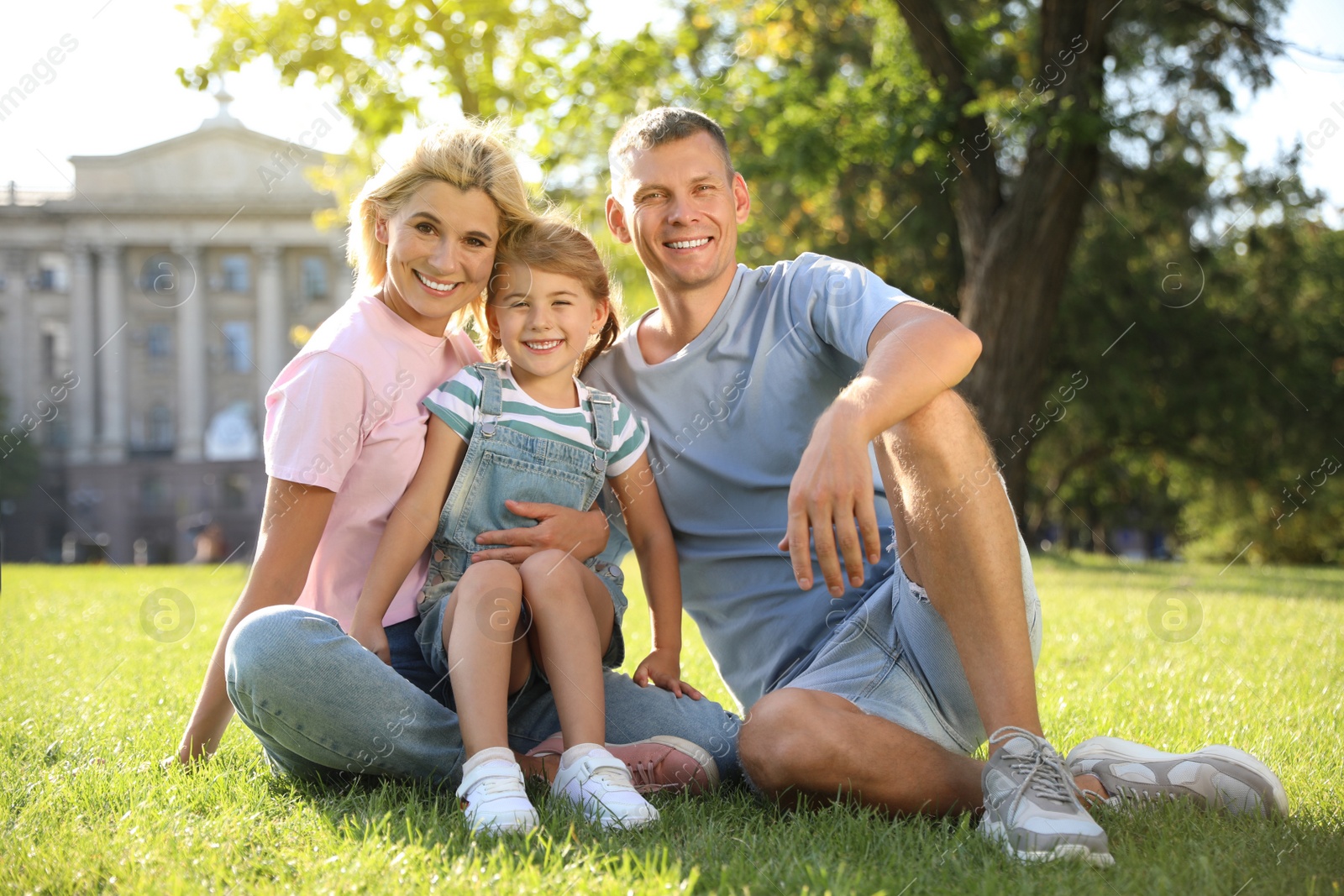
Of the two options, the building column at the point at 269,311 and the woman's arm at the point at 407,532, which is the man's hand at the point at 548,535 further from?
the building column at the point at 269,311

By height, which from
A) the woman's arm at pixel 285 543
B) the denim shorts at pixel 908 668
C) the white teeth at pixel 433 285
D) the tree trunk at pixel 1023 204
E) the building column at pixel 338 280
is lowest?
the denim shorts at pixel 908 668

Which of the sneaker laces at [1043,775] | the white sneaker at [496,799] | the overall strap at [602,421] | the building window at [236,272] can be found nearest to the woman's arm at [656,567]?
the overall strap at [602,421]

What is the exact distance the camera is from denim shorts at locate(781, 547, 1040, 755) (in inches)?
94.1

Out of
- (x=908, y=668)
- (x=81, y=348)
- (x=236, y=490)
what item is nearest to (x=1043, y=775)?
(x=908, y=668)

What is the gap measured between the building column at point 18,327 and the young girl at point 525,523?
54044 millimetres

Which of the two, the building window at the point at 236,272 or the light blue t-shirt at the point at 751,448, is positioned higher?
the building window at the point at 236,272

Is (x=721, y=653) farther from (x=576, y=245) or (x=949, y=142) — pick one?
(x=949, y=142)

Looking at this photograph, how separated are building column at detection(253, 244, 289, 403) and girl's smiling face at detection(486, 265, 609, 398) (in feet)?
161

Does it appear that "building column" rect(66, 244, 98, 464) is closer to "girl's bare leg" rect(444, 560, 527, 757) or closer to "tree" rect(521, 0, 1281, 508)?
"tree" rect(521, 0, 1281, 508)

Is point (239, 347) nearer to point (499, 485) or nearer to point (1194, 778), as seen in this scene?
point (499, 485)

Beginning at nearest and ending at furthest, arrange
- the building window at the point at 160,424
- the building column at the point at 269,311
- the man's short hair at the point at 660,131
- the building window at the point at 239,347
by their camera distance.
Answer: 1. the man's short hair at the point at 660,131
2. the building column at the point at 269,311
3. the building window at the point at 160,424
4. the building window at the point at 239,347

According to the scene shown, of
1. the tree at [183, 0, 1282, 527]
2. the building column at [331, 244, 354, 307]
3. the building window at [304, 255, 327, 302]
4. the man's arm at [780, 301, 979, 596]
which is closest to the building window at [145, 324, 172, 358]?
the building window at [304, 255, 327, 302]

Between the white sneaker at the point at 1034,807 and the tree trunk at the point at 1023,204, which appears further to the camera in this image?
the tree trunk at the point at 1023,204

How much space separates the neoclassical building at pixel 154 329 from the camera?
46625 millimetres
